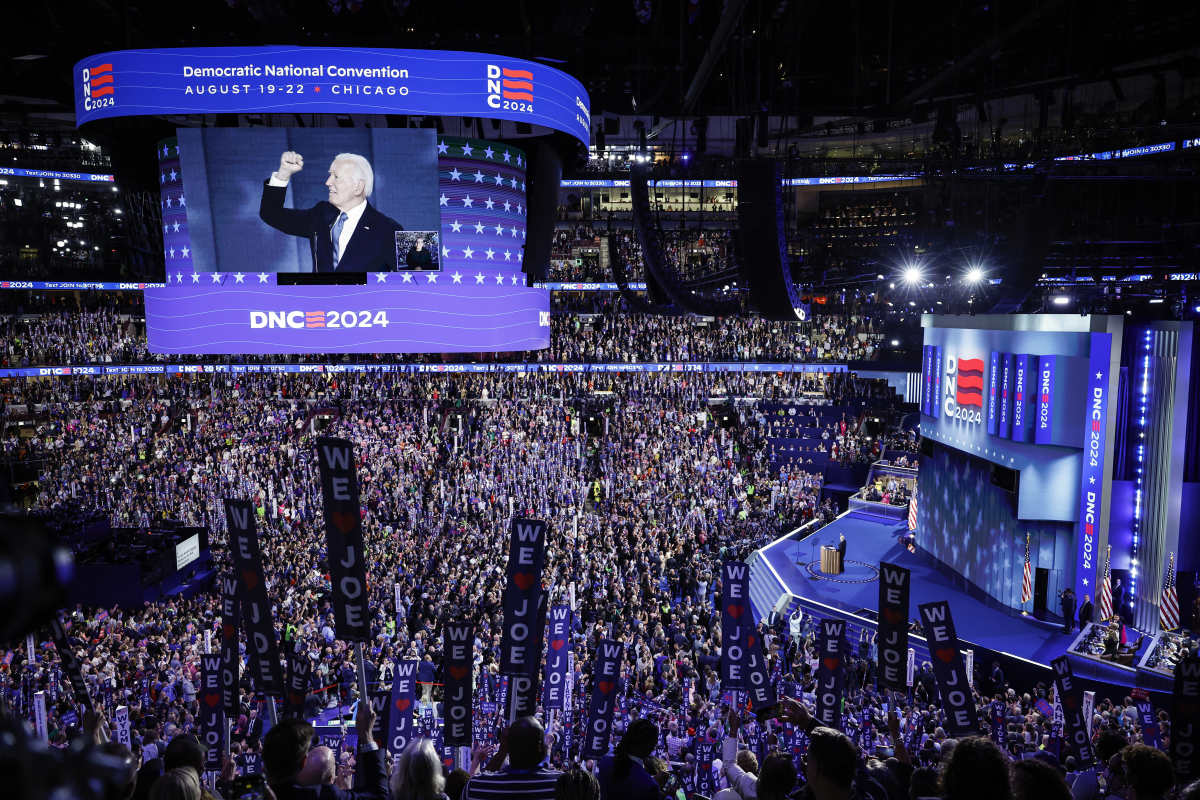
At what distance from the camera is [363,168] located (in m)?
18.4

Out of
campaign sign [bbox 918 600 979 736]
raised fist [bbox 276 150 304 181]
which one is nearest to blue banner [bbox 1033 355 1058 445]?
campaign sign [bbox 918 600 979 736]

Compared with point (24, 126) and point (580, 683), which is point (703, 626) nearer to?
point (580, 683)

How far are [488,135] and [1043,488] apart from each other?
1585 centimetres

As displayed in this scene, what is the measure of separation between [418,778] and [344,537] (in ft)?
7.97

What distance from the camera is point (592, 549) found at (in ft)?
64.3

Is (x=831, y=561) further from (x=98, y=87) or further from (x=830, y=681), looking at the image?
(x=98, y=87)

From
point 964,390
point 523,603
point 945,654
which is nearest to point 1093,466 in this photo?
point 964,390

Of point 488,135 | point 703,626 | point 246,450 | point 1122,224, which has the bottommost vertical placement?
point 703,626

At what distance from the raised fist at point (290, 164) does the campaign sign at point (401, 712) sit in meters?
13.6

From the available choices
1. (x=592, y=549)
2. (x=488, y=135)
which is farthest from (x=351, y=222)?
(x=592, y=549)

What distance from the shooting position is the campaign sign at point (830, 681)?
29.4 ft

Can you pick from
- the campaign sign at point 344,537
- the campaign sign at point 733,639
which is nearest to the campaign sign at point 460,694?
the campaign sign at point 344,537

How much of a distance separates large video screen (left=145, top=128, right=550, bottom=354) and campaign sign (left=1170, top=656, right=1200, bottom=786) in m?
16.3

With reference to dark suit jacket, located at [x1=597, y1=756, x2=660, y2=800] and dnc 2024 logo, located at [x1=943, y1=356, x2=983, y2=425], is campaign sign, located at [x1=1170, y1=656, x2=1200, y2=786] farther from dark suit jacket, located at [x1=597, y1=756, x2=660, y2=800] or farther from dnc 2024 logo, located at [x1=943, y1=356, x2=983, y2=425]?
dnc 2024 logo, located at [x1=943, y1=356, x2=983, y2=425]
